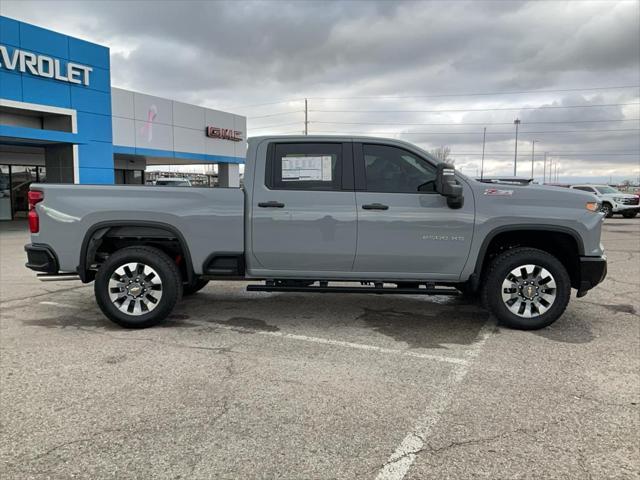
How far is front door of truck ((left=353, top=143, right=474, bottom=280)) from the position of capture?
523 centimetres

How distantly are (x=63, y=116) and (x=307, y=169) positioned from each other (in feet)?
56.5

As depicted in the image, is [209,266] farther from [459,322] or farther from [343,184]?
[459,322]

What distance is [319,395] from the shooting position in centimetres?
371

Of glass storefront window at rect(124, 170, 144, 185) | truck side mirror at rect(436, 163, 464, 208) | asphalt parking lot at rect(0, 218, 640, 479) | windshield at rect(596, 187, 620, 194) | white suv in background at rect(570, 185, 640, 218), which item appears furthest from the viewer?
glass storefront window at rect(124, 170, 144, 185)

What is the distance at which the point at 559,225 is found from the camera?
206 inches

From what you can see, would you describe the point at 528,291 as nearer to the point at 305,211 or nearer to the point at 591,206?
the point at 591,206

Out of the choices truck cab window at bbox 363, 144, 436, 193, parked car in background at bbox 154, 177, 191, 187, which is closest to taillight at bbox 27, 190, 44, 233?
parked car in background at bbox 154, 177, 191, 187

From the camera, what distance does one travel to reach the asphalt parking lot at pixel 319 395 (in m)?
2.82

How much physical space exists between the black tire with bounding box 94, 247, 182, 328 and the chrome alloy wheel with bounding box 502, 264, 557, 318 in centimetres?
356

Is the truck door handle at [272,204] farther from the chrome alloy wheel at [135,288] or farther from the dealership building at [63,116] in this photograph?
the dealership building at [63,116]

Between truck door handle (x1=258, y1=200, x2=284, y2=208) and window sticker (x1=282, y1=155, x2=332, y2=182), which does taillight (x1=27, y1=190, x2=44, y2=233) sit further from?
window sticker (x1=282, y1=155, x2=332, y2=182)

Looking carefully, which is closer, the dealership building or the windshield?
the dealership building

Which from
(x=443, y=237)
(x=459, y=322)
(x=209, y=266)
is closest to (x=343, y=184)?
(x=443, y=237)

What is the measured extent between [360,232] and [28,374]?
10.7 feet
